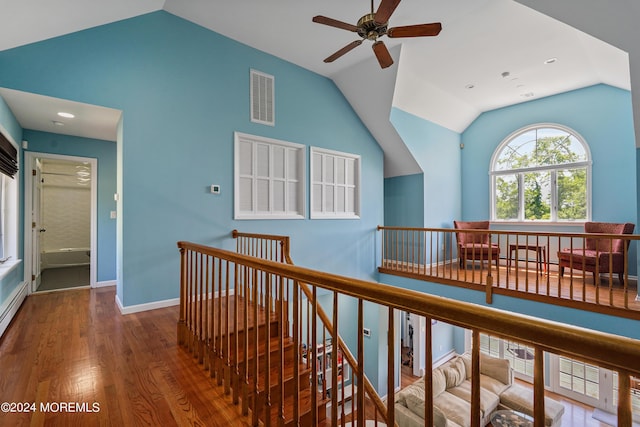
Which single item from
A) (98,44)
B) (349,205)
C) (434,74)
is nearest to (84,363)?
(98,44)

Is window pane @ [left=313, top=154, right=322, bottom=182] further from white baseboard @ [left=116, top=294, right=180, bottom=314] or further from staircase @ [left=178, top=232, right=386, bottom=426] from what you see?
white baseboard @ [left=116, top=294, right=180, bottom=314]

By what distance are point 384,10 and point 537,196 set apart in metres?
5.92

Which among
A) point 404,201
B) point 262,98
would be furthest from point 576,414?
point 262,98

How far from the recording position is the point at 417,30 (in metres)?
2.92

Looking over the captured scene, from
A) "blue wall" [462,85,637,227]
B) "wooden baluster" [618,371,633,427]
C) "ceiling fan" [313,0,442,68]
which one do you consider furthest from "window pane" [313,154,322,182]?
"wooden baluster" [618,371,633,427]

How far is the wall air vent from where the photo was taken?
15.3 feet

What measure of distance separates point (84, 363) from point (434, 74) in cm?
642

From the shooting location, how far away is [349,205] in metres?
6.07

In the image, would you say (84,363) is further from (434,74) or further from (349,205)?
(434,74)

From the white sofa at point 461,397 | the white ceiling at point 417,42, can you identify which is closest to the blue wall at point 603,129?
the white ceiling at point 417,42

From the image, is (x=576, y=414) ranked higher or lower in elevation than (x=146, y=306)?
lower

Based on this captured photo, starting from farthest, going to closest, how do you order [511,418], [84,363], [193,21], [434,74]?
1. [434,74]
2. [511,418]
3. [193,21]
4. [84,363]

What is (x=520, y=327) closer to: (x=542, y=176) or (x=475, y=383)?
(x=475, y=383)

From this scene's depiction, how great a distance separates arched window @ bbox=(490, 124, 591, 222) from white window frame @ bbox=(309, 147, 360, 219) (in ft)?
11.5
